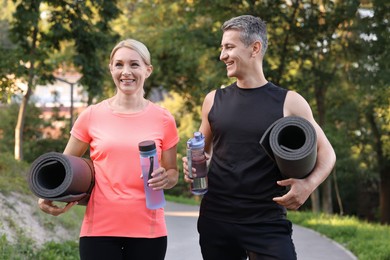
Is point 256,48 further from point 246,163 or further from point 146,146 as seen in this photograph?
point 146,146

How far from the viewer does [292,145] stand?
327cm

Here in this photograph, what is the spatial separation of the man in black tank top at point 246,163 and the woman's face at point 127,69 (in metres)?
0.44

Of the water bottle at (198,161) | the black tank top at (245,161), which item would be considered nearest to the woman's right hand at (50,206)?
the water bottle at (198,161)

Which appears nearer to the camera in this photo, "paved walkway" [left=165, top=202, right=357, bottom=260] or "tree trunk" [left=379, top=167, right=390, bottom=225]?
"paved walkway" [left=165, top=202, right=357, bottom=260]

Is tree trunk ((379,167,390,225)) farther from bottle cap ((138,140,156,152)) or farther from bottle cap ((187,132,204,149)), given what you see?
bottle cap ((138,140,156,152))

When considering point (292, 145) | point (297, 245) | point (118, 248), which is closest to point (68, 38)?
point (297, 245)

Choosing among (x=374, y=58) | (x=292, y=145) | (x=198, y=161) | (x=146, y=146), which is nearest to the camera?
(x=292, y=145)

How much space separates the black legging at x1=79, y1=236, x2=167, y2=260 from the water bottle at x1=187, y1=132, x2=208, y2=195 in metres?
0.37

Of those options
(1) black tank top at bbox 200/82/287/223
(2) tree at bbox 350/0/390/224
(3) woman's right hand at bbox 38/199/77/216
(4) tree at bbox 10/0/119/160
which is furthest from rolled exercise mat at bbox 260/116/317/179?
(4) tree at bbox 10/0/119/160

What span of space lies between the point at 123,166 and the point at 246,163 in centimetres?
64

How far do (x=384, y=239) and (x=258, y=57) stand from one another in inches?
327

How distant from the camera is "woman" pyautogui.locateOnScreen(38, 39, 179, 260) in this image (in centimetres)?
364

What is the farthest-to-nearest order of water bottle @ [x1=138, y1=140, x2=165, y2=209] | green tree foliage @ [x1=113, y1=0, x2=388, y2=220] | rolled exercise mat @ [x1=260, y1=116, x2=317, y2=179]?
1. green tree foliage @ [x1=113, y1=0, x2=388, y2=220]
2. water bottle @ [x1=138, y1=140, x2=165, y2=209]
3. rolled exercise mat @ [x1=260, y1=116, x2=317, y2=179]

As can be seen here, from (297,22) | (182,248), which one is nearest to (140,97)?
(182,248)
